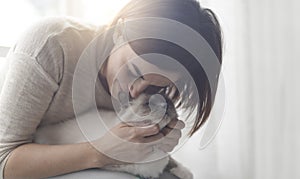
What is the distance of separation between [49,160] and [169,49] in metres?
0.31

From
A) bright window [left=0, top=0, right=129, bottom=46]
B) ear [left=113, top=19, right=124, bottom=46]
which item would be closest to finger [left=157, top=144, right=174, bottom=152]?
ear [left=113, top=19, right=124, bottom=46]

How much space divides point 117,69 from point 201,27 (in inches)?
7.0

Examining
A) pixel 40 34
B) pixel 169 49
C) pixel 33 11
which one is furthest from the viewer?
pixel 33 11

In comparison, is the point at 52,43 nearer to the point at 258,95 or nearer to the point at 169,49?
the point at 169,49

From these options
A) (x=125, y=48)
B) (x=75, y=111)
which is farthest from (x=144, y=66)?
(x=75, y=111)

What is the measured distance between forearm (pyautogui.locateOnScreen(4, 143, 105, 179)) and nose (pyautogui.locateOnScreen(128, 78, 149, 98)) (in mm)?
133

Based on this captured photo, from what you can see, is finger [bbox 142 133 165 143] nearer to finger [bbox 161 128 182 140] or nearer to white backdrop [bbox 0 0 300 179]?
finger [bbox 161 128 182 140]

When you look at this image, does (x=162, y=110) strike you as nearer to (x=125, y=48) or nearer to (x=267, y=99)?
(x=125, y=48)

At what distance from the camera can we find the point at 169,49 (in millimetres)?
738

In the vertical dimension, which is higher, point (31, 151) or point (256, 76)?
point (256, 76)

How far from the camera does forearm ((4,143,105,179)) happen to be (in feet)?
2.63

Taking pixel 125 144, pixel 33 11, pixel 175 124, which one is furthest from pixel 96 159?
pixel 33 11

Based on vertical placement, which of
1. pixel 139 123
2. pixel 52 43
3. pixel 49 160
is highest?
pixel 52 43

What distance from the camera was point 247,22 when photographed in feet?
3.13
